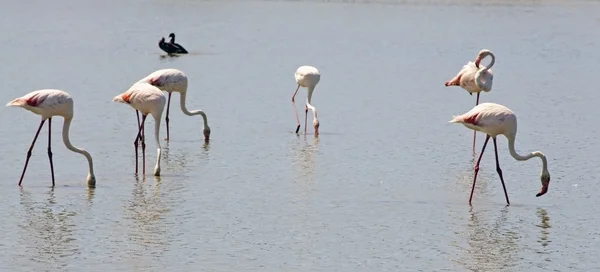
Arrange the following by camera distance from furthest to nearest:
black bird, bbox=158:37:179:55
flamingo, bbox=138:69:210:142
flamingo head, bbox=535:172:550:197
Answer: black bird, bbox=158:37:179:55 < flamingo, bbox=138:69:210:142 < flamingo head, bbox=535:172:550:197

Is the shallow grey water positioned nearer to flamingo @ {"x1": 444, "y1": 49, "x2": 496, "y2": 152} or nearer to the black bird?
the black bird

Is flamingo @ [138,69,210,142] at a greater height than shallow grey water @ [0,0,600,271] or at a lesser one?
greater

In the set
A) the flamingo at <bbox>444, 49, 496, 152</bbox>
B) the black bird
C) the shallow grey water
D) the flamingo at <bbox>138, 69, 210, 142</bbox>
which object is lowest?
the shallow grey water

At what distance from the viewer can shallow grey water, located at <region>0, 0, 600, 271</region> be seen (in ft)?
27.9

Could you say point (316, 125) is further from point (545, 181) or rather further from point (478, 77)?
point (545, 181)

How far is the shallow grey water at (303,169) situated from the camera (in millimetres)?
8492

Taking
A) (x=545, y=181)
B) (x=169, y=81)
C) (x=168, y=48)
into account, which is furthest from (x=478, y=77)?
(x=168, y=48)

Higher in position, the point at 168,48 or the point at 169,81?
the point at 168,48

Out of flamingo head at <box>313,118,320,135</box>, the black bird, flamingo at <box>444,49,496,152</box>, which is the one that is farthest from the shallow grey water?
flamingo at <box>444,49,496,152</box>

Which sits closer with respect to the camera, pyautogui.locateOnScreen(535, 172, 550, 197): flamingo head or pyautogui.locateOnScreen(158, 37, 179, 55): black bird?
pyautogui.locateOnScreen(535, 172, 550, 197): flamingo head

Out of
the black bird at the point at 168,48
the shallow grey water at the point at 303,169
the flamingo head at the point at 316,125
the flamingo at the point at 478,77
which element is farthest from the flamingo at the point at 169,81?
the black bird at the point at 168,48

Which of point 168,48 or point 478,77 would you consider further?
point 168,48

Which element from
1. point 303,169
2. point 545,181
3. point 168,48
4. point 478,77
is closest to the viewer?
point 545,181

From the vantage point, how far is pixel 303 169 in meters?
11.7
